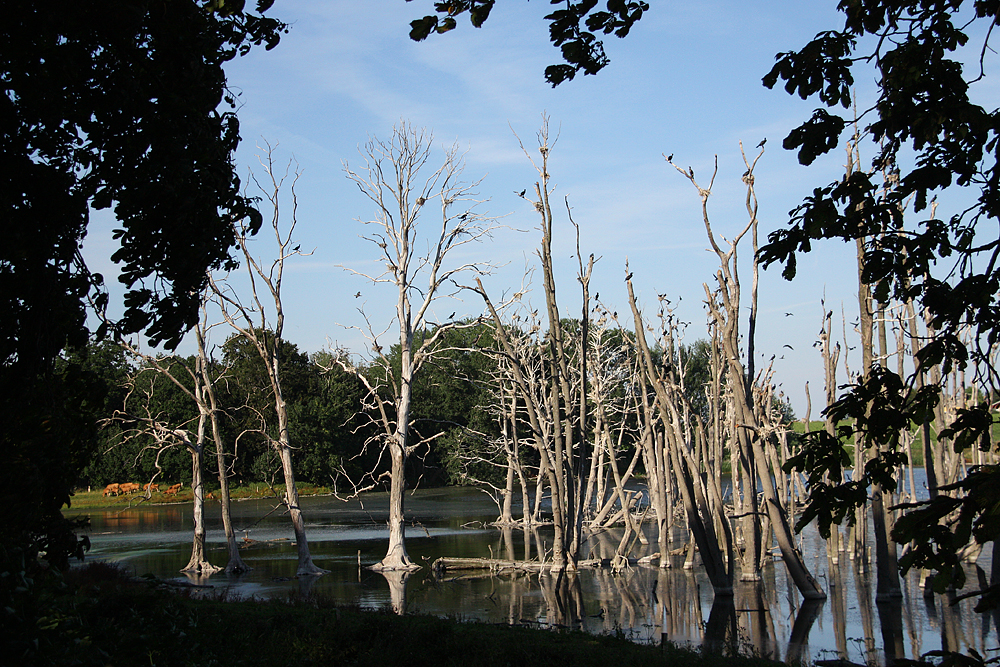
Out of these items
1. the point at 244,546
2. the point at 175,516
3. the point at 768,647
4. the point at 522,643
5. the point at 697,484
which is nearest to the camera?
the point at 522,643

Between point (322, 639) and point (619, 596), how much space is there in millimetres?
9391

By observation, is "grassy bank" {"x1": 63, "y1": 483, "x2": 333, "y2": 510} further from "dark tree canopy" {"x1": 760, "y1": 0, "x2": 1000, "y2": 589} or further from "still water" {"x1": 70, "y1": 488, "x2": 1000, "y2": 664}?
"dark tree canopy" {"x1": 760, "y1": 0, "x2": 1000, "y2": 589}

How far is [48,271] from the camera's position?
200 inches

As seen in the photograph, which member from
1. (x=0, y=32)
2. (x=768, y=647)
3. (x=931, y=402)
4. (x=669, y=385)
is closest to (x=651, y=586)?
(x=669, y=385)

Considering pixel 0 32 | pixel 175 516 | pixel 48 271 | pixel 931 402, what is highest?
pixel 0 32

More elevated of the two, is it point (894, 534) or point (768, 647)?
point (894, 534)

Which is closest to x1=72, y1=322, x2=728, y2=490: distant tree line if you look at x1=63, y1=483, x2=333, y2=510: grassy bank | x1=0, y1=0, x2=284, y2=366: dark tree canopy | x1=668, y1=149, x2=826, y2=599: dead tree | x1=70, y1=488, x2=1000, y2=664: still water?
x1=63, y1=483, x2=333, y2=510: grassy bank

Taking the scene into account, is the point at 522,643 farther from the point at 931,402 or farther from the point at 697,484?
the point at 697,484

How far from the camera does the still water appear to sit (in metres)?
12.8

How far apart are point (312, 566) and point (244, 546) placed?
824cm

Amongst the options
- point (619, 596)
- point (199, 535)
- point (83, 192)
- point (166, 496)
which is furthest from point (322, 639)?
point (166, 496)

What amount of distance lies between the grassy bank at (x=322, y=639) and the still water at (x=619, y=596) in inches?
92.8

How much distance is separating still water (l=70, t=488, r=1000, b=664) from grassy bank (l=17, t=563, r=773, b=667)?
7.73 ft


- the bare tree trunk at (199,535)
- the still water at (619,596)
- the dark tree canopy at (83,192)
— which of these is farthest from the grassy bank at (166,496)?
the dark tree canopy at (83,192)
